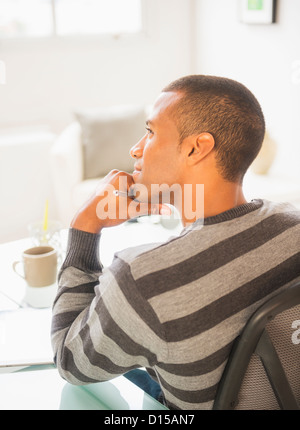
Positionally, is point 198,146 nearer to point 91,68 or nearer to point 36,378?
point 36,378

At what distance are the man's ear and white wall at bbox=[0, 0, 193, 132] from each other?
2.95 metres

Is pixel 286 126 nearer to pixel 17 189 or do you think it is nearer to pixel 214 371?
pixel 17 189

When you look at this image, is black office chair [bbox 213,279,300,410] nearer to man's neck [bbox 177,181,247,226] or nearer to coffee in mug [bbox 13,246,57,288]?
man's neck [bbox 177,181,247,226]

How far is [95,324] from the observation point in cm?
84

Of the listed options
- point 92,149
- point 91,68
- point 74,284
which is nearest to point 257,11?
point 91,68

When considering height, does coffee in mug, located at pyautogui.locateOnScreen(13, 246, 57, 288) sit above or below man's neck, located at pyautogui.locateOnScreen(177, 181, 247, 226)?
below

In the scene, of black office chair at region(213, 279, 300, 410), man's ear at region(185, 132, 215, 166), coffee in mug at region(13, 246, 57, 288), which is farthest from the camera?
coffee in mug at region(13, 246, 57, 288)

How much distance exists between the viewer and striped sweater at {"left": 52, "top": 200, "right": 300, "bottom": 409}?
79cm

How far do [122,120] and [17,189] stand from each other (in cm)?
75

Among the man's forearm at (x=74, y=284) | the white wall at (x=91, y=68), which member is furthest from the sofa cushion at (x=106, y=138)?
the man's forearm at (x=74, y=284)

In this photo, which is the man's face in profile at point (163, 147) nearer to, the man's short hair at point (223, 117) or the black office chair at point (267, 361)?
the man's short hair at point (223, 117)

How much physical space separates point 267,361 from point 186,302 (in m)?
0.15

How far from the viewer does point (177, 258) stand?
812 millimetres

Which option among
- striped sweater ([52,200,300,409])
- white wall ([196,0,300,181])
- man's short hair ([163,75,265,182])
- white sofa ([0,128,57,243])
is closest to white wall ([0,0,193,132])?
white wall ([196,0,300,181])
